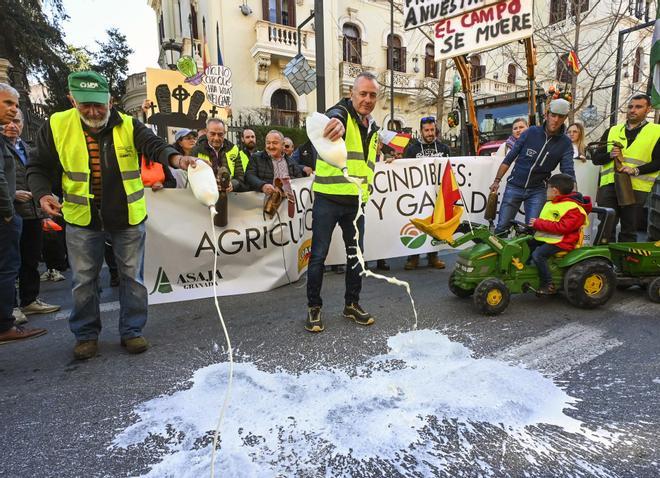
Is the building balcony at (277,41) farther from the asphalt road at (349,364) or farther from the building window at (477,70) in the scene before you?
the asphalt road at (349,364)

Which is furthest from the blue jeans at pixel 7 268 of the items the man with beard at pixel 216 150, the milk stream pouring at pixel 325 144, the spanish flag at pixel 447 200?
the spanish flag at pixel 447 200

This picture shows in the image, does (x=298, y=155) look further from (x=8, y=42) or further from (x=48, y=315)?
(x=8, y=42)

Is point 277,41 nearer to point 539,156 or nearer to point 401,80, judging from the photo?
point 401,80

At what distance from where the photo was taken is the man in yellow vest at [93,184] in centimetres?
271

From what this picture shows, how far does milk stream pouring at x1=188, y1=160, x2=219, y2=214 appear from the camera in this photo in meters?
2.36

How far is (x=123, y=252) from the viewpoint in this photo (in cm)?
299

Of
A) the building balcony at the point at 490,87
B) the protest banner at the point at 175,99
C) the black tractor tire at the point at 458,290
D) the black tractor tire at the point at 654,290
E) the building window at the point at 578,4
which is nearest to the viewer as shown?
the black tractor tire at the point at 654,290

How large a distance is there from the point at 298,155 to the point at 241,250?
92.4 inches

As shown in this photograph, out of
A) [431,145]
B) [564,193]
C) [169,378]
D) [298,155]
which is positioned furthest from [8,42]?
[564,193]

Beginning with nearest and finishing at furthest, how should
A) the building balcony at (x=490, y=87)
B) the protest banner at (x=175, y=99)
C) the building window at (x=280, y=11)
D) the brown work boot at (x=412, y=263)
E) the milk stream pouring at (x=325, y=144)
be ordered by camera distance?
the milk stream pouring at (x=325, y=144) < the brown work boot at (x=412, y=263) < the protest banner at (x=175, y=99) < the building window at (x=280, y=11) < the building balcony at (x=490, y=87)

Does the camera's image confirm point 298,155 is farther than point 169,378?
Yes

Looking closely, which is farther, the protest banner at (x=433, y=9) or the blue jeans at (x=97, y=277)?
the protest banner at (x=433, y=9)

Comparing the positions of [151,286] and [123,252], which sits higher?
[123,252]

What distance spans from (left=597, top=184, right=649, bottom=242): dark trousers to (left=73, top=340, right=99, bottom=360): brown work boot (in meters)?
5.04
